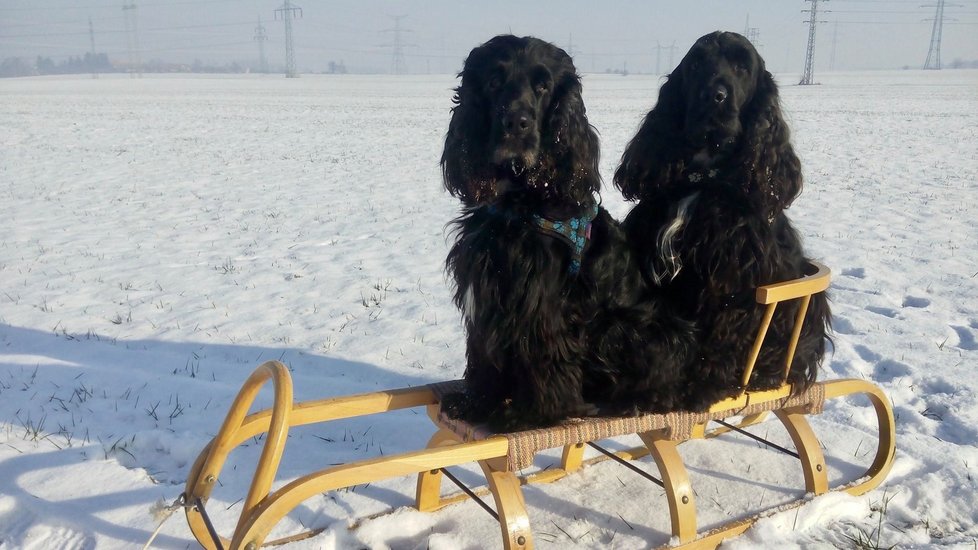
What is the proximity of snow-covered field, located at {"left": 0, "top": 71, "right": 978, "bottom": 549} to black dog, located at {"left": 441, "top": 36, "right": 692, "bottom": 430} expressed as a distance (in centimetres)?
72

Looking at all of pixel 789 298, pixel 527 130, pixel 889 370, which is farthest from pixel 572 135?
pixel 889 370

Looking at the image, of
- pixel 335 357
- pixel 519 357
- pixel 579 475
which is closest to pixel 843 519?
pixel 579 475

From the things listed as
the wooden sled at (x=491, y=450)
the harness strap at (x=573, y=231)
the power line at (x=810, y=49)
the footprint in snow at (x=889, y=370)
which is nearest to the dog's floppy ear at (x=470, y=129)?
the harness strap at (x=573, y=231)

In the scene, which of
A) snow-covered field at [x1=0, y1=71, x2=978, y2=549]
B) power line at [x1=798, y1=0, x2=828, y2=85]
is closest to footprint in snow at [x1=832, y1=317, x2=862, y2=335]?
snow-covered field at [x1=0, y1=71, x2=978, y2=549]

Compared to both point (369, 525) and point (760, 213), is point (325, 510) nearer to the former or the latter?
point (369, 525)

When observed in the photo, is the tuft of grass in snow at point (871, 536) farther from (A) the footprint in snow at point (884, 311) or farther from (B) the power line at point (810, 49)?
(B) the power line at point (810, 49)

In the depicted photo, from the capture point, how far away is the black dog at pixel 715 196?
2.45m

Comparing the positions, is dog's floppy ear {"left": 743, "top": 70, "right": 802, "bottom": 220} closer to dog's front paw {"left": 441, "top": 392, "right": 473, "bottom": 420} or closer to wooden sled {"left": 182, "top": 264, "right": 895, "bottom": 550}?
wooden sled {"left": 182, "top": 264, "right": 895, "bottom": 550}

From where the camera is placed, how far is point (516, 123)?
222cm

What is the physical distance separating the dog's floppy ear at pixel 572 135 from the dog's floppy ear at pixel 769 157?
535mm

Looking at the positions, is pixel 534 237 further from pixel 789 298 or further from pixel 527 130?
pixel 789 298

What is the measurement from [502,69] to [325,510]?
179 centimetres

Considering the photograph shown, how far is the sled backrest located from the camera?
2398 millimetres

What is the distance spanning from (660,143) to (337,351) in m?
2.56
